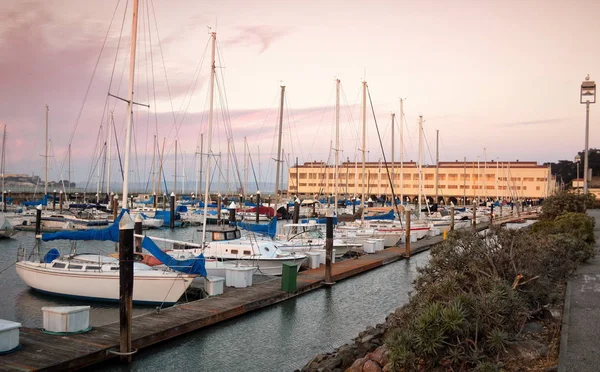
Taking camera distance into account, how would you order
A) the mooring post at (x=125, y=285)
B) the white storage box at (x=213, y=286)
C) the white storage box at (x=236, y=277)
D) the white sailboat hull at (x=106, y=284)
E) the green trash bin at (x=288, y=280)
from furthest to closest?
1. the white storage box at (x=236, y=277)
2. the green trash bin at (x=288, y=280)
3. the white storage box at (x=213, y=286)
4. the white sailboat hull at (x=106, y=284)
5. the mooring post at (x=125, y=285)

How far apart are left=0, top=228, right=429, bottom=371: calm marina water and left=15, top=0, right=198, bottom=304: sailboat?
0.60 metres

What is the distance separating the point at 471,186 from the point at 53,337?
120 metres

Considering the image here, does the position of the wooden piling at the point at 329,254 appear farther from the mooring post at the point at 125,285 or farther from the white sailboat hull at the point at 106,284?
the mooring post at the point at 125,285

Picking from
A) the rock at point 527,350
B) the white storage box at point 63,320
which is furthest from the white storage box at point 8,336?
the rock at point 527,350

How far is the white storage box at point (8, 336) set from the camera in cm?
Result: 1244

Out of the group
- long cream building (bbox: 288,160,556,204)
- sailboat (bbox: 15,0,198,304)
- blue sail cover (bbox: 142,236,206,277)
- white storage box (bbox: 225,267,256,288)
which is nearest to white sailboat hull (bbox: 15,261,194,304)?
sailboat (bbox: 15,0,198,304)

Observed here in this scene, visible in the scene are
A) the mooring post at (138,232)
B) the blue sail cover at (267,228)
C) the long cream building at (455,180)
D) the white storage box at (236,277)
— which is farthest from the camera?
the long cream building at (455,180)

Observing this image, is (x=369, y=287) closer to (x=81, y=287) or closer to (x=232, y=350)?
(x=232, y=350)

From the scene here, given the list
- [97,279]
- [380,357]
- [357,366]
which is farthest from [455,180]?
[357,366]

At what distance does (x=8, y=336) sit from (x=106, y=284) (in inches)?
304

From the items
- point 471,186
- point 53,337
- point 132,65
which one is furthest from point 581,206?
point 471,186

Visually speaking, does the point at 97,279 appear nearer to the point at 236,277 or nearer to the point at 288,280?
the point at 236,277

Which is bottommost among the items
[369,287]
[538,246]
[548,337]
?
[369,287]

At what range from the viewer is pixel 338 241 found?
35969 mm
